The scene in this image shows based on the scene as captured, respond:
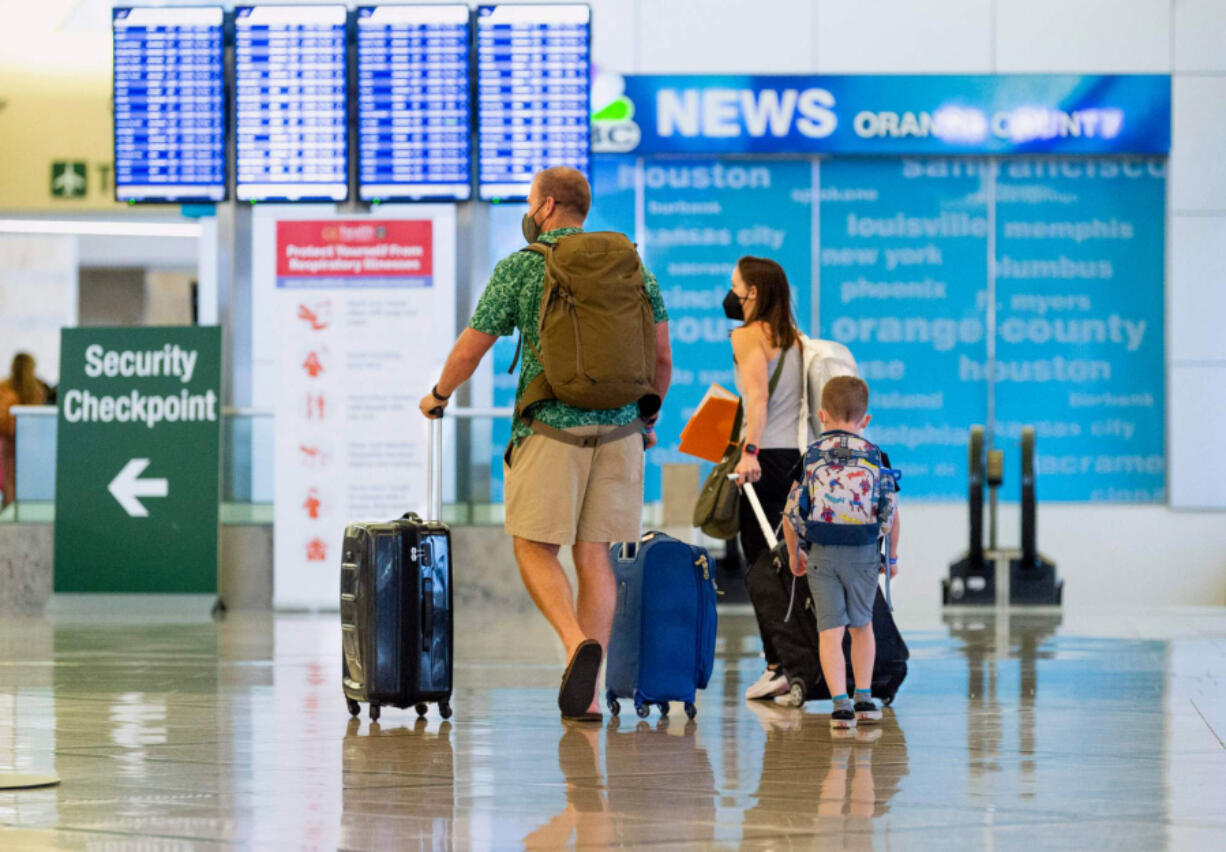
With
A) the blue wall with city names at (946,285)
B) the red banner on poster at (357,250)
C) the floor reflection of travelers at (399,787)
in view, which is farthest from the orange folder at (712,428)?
the blue wall with city names at (946,285)

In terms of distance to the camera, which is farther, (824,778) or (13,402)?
(13,402)

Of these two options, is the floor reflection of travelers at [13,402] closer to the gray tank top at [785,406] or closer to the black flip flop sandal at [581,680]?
the gray tank top at [785,406]

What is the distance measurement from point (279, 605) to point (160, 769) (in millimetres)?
6673

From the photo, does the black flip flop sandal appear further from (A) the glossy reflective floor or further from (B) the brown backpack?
(B) the brown backpack

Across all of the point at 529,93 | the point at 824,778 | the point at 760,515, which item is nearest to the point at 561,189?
the point at 760,515

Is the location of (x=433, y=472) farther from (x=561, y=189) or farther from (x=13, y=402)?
(x=13, y=402)

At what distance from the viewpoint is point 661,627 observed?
5.73 m

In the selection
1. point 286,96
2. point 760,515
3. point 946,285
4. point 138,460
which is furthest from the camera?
point 946,285

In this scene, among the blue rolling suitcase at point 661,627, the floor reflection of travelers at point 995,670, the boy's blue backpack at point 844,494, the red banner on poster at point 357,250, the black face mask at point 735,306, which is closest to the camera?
the floor reflection of travelers at point 995,670

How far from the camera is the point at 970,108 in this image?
45.4 ft

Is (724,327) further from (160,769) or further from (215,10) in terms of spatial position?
(160,769)

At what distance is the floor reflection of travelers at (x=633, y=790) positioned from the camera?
3.60 metres

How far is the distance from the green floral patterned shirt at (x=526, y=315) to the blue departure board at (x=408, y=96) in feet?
19.4

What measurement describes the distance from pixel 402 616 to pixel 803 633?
1334 millimetres
